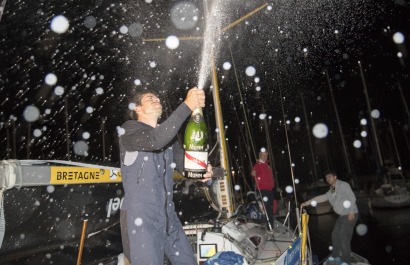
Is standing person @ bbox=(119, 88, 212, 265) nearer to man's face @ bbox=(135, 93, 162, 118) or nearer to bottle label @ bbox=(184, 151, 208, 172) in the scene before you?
man's face @ bbox=(135, 93, 162, 118)

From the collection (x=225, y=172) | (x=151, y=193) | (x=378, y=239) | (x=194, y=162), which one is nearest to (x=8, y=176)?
(x=151, y=193)

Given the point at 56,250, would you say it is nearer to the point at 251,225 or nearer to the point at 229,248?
the point at 229,248

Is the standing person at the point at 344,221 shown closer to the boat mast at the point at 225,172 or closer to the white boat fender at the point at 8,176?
the boat mast at the point at 225,172

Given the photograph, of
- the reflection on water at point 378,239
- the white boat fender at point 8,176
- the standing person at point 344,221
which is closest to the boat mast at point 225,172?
the standing person at point 344,221

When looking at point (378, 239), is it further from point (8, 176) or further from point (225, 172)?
point (8, 176)

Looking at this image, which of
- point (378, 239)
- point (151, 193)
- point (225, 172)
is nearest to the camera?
point (151, 193)

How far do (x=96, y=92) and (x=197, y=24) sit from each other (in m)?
12.5

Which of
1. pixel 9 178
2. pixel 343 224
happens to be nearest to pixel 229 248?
pixel 9 178

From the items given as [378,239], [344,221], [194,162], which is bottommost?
[378,239]

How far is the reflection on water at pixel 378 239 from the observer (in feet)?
27.8

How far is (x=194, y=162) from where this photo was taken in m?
2.82

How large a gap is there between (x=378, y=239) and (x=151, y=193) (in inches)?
445

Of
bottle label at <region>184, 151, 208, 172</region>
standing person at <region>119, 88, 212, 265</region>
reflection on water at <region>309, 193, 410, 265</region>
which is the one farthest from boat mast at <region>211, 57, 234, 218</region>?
reflection on water at <region>309, 193, 410, 265</region>

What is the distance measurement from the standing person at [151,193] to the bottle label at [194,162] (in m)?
0.20
